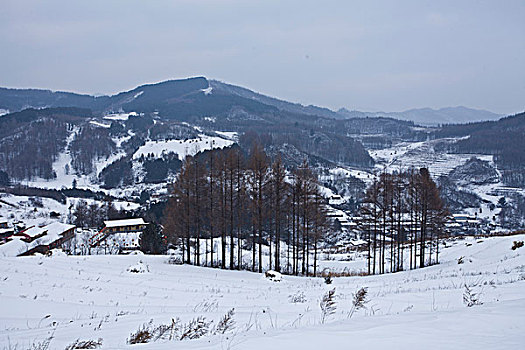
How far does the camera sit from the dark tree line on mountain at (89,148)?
16309 cm

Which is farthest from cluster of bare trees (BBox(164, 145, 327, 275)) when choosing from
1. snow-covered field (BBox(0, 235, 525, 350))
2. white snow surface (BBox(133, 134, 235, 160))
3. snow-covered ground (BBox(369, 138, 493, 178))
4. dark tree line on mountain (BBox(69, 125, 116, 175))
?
dark tree line on mountain (BBox(69, 125, 116, 175))

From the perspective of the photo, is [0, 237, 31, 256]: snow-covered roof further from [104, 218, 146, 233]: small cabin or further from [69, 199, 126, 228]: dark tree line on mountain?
[69, 199, 126, 228]: dark tree line on mountain

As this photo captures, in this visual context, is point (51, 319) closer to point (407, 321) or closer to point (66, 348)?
point (66, 348)

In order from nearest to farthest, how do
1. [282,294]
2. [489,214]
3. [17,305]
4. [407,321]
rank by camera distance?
[407,321] → [17,305] → [282,294] → [489,214]

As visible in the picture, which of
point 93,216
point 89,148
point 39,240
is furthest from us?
point 89,148

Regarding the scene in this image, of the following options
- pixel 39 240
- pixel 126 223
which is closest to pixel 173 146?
pixel 126 223

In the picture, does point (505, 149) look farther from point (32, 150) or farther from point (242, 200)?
point (32, 150)

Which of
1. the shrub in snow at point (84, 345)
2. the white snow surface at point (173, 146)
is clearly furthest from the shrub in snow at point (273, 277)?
the white snow surface at point (173, 146)

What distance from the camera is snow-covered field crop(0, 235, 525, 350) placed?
4746 millimetres

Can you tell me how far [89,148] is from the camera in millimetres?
176750

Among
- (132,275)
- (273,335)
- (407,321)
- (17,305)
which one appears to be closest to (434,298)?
(407,321)

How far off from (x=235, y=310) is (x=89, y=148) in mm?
188417

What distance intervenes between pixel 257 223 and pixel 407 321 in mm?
13583

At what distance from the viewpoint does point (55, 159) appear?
173 metres
